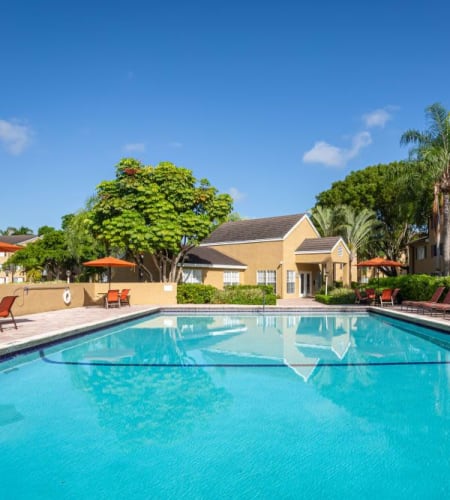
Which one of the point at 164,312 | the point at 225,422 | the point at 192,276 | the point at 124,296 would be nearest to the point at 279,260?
the point at 192,276

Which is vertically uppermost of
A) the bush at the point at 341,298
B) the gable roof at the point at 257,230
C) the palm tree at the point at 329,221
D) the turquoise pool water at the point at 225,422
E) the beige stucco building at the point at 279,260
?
the palm tree at the point at 329,221

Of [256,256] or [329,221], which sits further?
[329,221]

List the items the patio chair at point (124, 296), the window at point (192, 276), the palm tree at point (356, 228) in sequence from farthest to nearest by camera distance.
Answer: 1. the palm tree at point (356, 228)
2. the window at point (192, 276)
3. the patio chair at point (124, 296)

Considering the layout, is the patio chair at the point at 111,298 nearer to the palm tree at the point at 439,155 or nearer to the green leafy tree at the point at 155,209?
the green leafy tree at the point at 155,209

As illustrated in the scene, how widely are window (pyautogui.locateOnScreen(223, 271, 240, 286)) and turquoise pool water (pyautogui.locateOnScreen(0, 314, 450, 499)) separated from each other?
63.9 ft

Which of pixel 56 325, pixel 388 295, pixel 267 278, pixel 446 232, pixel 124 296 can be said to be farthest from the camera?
pixel 267 278

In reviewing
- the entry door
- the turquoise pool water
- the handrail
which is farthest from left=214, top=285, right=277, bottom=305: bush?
the turquoise pool water

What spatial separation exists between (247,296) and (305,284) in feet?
29.7

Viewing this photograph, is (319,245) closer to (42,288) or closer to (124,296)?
(124,296)

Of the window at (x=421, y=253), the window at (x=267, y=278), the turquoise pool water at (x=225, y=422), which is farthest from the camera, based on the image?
the window at (x=421, y=253)

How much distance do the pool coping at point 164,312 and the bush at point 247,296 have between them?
6.72 feet

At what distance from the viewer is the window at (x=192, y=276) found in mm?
28625

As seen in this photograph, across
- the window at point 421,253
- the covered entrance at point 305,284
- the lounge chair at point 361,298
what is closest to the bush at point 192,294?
the lounge chair at point 361,298

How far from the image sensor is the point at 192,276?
2891cm
